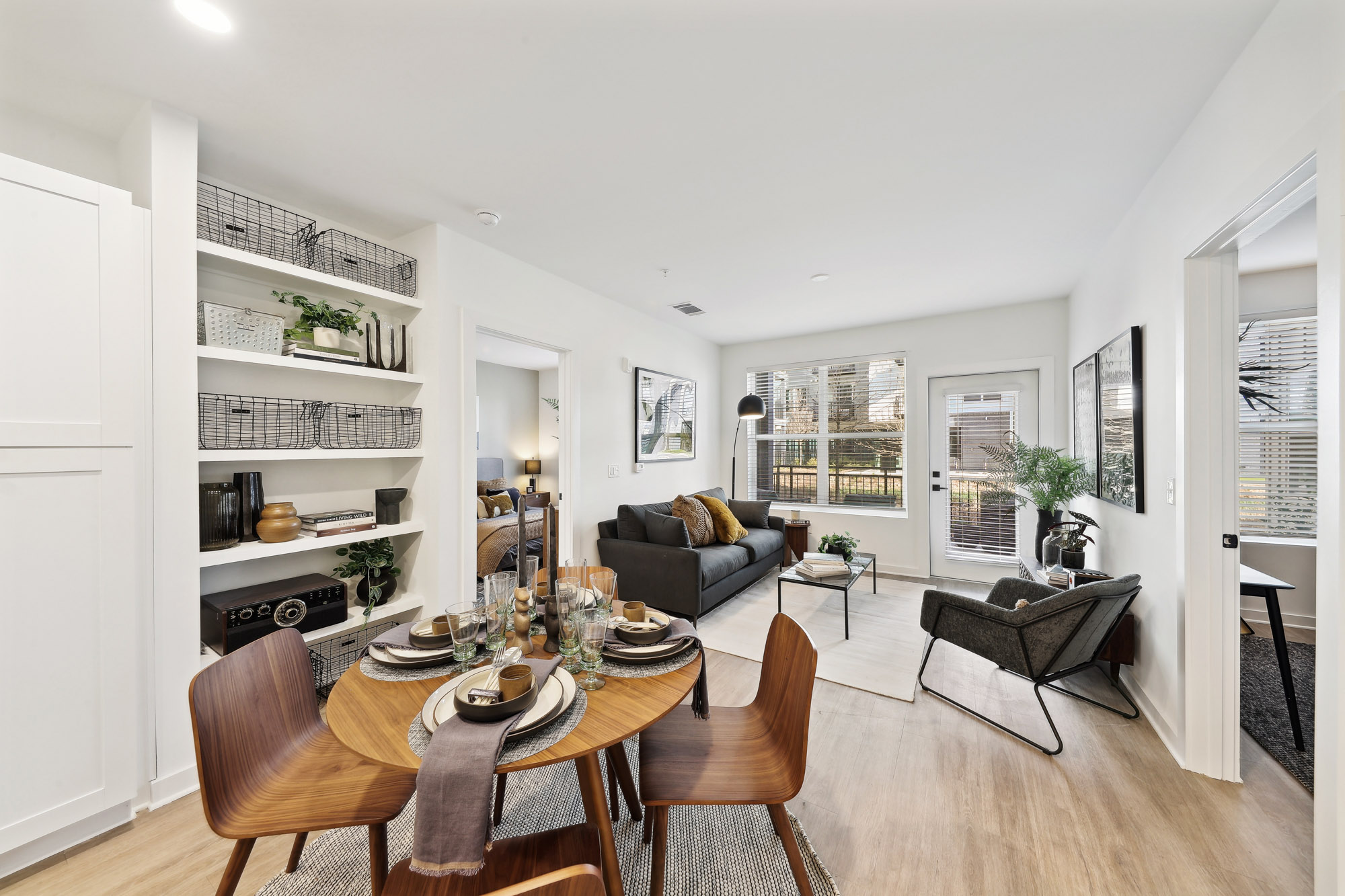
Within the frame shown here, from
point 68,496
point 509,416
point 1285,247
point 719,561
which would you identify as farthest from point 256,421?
point 1285,247

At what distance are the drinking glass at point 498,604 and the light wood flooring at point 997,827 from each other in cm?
103

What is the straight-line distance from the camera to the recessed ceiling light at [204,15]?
1424mm

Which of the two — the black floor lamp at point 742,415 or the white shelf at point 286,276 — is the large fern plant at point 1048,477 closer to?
the black floor lamp at point 742,415

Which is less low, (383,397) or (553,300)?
(553,300)

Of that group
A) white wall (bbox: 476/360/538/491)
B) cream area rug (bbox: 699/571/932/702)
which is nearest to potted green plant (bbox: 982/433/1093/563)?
cream area rug (bbox: 699/571/932/702)

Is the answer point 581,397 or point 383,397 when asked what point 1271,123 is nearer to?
point 581,397

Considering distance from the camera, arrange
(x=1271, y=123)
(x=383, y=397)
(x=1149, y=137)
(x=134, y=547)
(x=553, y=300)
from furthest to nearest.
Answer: (x=553, y=300), (x=383, y=397), (x=1149, y=137), (x=134, y=547), (x=1271, y=123)

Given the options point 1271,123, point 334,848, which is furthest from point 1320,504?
point 334,848

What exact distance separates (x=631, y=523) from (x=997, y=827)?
2.71m

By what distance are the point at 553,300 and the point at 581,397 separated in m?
0.73

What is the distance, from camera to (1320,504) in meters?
1.26

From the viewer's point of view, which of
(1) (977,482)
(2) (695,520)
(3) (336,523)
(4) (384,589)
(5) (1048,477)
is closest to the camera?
(3) (336,523)

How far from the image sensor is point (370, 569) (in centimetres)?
270

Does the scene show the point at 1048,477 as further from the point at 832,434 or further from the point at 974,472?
the point at 832,434
